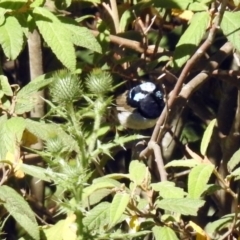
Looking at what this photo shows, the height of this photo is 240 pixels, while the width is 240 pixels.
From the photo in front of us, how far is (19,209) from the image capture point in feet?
6.87

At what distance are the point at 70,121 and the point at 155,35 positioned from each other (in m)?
1.49

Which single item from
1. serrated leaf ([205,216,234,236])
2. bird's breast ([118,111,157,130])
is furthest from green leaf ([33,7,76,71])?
bird's breast ([118,111,157,130])

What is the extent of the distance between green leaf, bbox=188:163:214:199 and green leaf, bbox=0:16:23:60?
1.91 ft

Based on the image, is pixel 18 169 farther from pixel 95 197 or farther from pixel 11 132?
pixel 95 197

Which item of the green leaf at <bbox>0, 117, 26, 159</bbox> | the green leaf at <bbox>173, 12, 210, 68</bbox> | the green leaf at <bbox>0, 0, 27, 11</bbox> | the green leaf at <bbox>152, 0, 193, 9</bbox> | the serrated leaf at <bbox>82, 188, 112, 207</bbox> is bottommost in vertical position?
the serrated leaf at <bbox>82, 188, 112, 207</bbox>

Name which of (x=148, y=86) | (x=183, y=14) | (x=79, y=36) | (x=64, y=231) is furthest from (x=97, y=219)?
(x=148, y=86)

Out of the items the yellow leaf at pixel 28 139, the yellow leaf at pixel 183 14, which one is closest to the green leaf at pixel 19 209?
the yellow leaf at pixel 28 139

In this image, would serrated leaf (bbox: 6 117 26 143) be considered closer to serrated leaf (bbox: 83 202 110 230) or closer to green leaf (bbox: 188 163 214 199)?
serrated leaf (bbox: 83 202 110 230)

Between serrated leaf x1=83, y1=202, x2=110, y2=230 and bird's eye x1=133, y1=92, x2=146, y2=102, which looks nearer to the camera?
serrated leaf x1=83, y1=202, x2=110, y2=230

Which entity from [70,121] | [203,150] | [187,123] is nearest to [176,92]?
[203,150]

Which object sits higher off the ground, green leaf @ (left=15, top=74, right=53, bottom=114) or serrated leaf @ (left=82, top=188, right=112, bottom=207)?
green leaf @ (left=15, top=74, right=53, bottom=114)

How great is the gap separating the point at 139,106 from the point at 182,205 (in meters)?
1.60

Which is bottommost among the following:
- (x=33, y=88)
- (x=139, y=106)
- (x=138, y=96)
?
(x=139, y=106)

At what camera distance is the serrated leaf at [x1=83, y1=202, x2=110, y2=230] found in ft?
6.61
